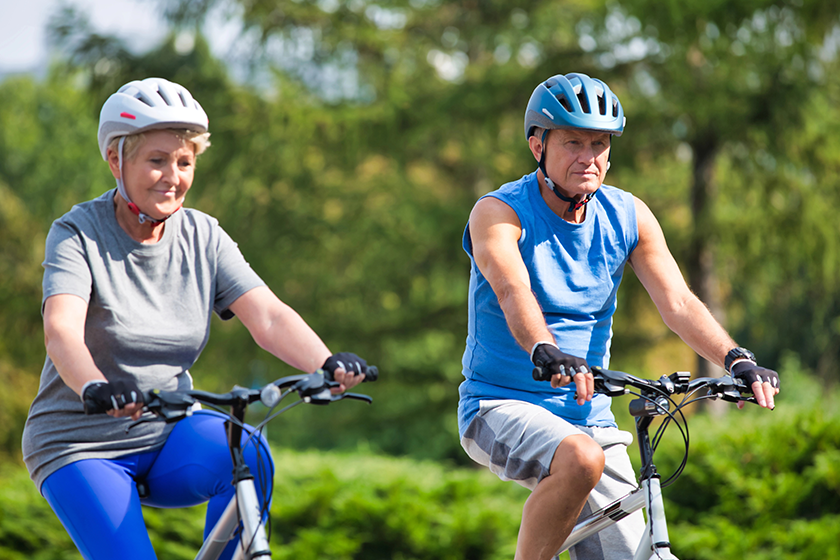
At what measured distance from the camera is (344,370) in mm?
2438

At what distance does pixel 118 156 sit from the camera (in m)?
2.72

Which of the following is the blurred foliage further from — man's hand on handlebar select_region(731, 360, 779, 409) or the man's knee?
the man's knee

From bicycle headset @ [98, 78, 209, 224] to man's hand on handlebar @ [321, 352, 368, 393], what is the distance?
2.52 feet

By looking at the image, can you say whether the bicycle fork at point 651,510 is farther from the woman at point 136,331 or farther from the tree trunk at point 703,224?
the tree trunk at point 703,224

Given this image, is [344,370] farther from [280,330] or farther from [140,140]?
[140,140]

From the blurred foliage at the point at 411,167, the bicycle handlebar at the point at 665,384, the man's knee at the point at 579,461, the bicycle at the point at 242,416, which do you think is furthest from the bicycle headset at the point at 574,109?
the blurred foliage at the point at 411,167

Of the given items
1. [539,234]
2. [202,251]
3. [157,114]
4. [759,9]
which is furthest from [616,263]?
[759,9]

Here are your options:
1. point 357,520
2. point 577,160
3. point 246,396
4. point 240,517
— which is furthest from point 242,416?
point 357,520

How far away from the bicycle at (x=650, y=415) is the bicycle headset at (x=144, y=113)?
4.47 ft

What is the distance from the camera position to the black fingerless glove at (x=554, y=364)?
2.31m

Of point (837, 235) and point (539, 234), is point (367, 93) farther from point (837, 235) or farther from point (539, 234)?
point (539, 234)

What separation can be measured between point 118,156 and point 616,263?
1.73 meters

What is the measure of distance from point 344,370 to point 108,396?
65cm

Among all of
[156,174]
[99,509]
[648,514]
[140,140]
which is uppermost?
[140,140]
